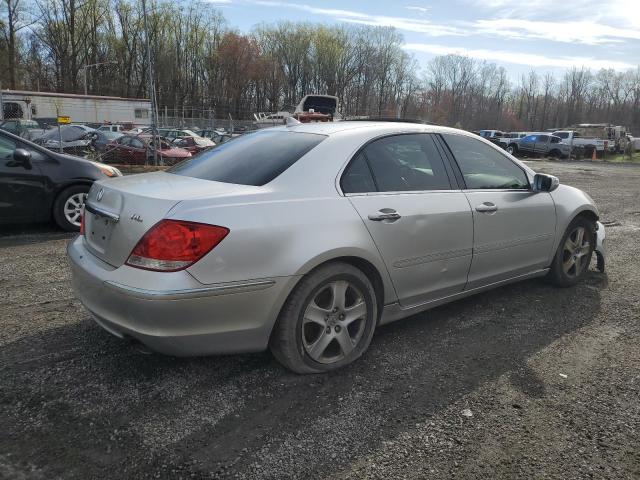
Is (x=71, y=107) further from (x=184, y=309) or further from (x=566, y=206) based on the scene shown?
(x=184, y=309)

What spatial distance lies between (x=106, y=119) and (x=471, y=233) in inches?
1543

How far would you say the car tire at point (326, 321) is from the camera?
2859 mm

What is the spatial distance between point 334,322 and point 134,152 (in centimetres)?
1619

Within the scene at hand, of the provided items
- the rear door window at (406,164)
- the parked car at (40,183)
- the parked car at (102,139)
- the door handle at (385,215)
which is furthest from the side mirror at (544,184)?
the parked car at (102,139)

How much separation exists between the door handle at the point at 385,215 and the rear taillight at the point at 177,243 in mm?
992

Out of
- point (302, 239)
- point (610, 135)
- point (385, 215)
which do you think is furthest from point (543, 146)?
point (302, 239)

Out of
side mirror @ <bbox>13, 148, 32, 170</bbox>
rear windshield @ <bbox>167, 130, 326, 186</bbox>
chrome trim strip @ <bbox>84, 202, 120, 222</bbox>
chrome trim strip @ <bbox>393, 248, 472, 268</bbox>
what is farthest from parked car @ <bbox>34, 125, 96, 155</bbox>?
chrome trim strip @ <bbox>393, 248, 472, 268</bbox>

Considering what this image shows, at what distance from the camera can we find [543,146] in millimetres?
34719

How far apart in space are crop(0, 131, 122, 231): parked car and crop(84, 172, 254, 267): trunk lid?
3.76 metres

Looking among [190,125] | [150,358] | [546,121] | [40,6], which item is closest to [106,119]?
[190,125]

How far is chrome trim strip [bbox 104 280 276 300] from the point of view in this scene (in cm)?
250

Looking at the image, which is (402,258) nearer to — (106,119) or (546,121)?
(106,119)

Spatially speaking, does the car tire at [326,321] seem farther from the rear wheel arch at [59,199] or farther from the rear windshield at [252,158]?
the rear wheel arch at [59,199]

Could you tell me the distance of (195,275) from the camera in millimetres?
2539
